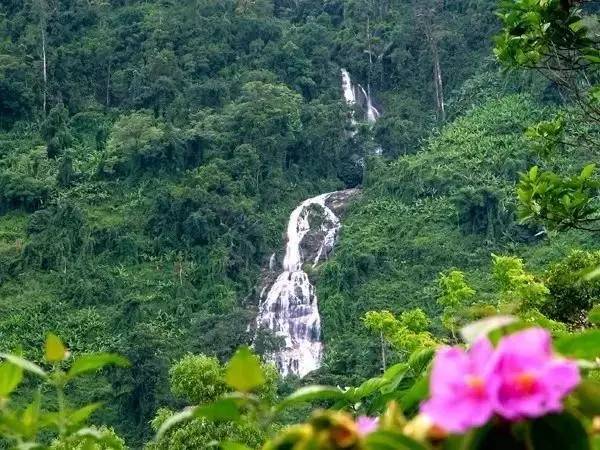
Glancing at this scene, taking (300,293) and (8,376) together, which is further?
(300,293)

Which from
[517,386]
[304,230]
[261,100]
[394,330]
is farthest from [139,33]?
[517,386]

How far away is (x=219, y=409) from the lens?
36 cm

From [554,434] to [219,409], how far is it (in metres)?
0.16

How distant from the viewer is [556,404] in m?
0.23

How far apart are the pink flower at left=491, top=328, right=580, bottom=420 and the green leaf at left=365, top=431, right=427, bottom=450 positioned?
0.03 meters

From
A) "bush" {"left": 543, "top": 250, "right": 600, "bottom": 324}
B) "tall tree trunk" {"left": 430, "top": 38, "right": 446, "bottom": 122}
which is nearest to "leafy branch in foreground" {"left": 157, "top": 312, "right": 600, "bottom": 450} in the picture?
"bush" {"left": 543, "top": 250, "right": 600, "bottom": 324}

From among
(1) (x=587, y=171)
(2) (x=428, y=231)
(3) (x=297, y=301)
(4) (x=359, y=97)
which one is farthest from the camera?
(4) (x=359, y=97)

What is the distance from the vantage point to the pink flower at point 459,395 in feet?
0.74

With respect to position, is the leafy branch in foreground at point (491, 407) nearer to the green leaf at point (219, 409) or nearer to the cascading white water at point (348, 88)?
the green leaf at point (219, 409)

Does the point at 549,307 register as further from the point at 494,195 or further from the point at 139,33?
the point at 139,33

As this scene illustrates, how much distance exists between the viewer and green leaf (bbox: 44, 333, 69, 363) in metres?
0.40

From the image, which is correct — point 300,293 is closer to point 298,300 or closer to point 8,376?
point 298,300

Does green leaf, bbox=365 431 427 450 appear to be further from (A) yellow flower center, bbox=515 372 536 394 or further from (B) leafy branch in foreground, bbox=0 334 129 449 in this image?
(B) leafy branch in foreground, bbox=0 334 129 449

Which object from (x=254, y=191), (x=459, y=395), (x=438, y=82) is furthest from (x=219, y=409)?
(x=438, y=82)
